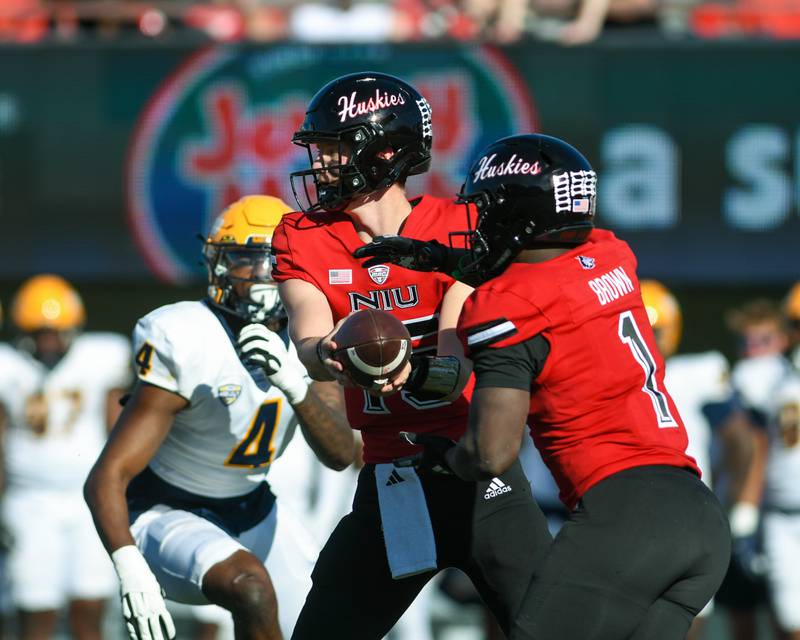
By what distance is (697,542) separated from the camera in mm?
3111

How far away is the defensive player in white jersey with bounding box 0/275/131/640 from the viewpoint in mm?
6680

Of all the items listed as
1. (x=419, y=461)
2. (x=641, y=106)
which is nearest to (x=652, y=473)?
(x=419, y=461)

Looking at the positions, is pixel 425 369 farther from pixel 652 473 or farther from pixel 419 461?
pixel 652 473

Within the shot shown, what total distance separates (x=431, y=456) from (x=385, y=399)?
0.41m

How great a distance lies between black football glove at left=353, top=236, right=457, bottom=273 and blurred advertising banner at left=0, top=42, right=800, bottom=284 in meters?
4.01

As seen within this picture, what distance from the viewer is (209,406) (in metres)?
4.23

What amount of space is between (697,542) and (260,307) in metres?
1.72

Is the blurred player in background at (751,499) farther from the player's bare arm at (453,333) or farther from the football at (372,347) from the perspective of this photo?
the football at (372,347)

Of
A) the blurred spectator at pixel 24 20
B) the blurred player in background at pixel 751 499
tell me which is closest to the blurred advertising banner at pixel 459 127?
the blurred spectator at pixel 24 20

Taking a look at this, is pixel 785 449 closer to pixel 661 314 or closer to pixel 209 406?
pixel 661 314

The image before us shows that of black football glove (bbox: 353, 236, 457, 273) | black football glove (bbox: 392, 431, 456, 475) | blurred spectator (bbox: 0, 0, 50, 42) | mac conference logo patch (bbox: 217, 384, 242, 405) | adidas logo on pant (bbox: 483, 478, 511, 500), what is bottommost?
adidas logo on pant (bbox: 483, 478, 511, 500)

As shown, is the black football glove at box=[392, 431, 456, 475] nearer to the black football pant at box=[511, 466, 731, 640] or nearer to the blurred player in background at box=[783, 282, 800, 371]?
the black football pant at box=[511, 466, 731, 640]

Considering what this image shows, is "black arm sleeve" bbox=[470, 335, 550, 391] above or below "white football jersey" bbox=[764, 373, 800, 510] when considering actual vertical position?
above

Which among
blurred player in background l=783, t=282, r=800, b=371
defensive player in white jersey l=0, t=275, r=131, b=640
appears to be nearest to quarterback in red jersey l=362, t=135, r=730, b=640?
blurred player in background l=783, t=282, r=800, b=371
